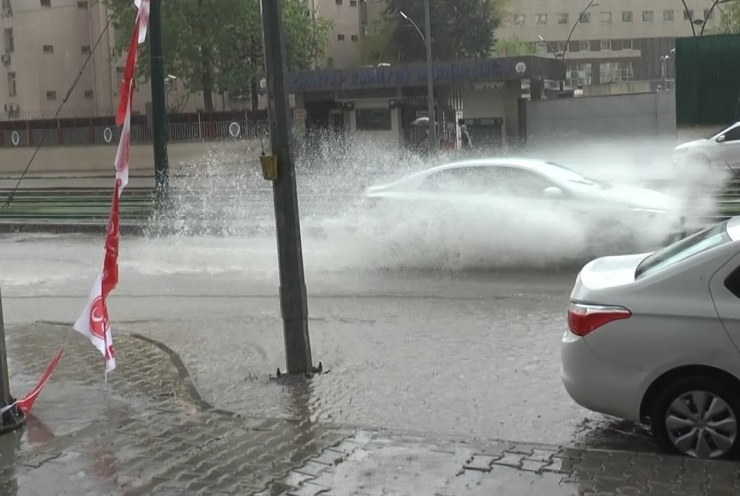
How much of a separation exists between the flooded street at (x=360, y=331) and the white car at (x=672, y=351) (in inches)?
20.9

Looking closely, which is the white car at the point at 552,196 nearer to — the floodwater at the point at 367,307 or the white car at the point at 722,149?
the floodwater at the point at 367,307

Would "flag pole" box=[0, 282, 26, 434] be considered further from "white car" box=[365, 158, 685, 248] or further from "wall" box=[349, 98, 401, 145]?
"wall" box=[349, 98, 401, 145]

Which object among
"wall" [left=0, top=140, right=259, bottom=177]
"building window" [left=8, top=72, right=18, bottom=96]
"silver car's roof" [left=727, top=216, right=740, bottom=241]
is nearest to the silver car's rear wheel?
"silver car's roof" [left=727, top=216, right=740, bottom=241]

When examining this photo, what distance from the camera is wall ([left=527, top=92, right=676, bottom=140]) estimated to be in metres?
43.2

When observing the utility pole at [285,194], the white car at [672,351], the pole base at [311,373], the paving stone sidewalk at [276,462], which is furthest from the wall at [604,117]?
the white car at [672,351]

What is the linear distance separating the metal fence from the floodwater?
2445 cm

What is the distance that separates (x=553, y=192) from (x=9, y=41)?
56.1m

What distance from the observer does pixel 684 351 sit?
18.8 feet

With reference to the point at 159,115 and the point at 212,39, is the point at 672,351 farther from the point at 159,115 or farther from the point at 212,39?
the point at 212,39

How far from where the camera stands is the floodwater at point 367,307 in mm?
7340

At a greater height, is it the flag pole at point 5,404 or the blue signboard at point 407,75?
the blue signboard at point 407,75

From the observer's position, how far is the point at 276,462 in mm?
5938

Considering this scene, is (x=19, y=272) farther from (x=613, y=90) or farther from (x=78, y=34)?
(x=613, y=90)

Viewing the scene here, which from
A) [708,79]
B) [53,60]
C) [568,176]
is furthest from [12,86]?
[568,176]
